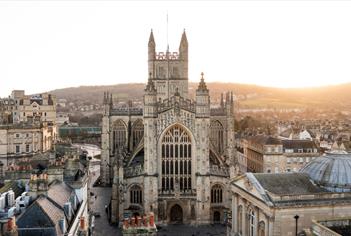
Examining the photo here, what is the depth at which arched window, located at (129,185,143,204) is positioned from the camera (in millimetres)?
55000

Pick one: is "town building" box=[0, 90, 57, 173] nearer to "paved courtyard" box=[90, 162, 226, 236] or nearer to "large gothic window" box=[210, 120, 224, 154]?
"paved courtyard" box=[90, 162, 226, 236]

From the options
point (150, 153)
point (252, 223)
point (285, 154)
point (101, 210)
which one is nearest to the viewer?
point (252, 223)

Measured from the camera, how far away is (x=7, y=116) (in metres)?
77.1

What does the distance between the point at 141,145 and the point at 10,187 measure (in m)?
25.9

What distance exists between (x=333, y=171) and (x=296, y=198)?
5.34 metres

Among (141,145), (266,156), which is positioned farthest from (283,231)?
(266,156)

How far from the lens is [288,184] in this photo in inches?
1506

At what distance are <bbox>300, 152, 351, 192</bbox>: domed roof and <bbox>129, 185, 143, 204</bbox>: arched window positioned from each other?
22434 millimetres

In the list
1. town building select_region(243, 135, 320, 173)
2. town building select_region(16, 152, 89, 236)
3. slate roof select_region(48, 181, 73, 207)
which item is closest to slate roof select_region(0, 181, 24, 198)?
town building select_region(16, 152, 89, 236)

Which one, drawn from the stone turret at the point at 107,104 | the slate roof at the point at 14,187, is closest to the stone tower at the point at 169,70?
the stone turret at the point at 107,104

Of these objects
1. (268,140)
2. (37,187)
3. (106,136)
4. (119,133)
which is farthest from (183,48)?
(37,187)

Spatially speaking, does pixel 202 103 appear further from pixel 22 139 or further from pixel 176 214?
pixel 22 139

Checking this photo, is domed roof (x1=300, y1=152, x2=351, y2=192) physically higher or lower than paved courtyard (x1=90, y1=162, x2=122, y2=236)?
higher

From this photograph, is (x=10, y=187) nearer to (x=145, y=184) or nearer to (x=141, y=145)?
(x=145, y=184)
